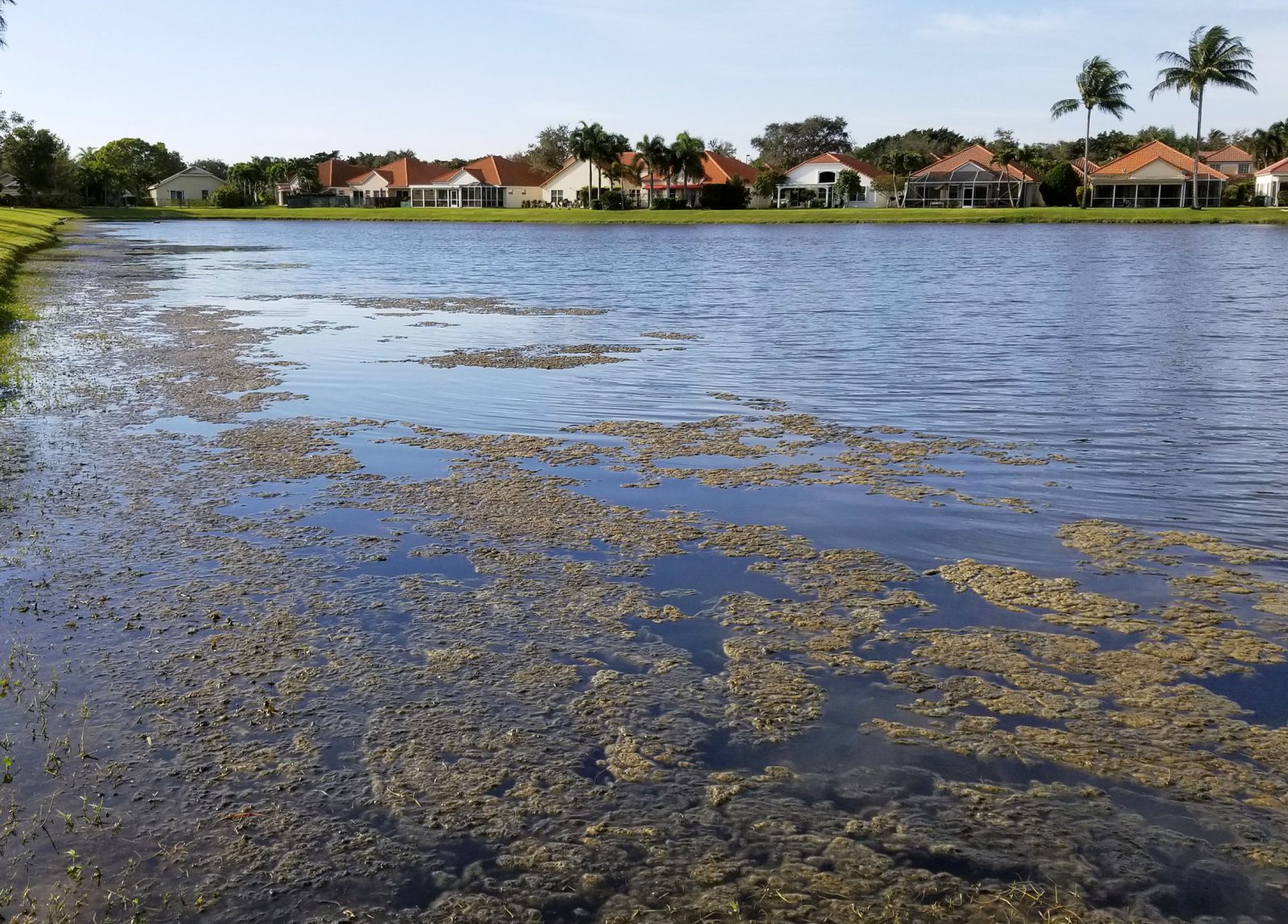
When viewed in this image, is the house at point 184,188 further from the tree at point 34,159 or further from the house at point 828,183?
the house at point 828,183

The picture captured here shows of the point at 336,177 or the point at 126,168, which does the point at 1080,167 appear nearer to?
the point at 336,177

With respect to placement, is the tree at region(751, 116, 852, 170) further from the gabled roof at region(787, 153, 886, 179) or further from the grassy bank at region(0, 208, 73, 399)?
the grassy bank at region(0, 208, 73, 399)

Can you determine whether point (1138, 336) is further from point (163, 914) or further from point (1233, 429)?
point (163, 914)

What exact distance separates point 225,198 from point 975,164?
97.4 meters

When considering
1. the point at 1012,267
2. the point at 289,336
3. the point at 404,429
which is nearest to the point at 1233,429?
the point at 404,429

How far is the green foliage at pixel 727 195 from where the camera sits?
399ft

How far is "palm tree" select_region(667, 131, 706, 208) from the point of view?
117 meters

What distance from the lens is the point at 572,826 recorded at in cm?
537

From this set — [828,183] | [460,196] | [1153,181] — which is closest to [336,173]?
[460,196]

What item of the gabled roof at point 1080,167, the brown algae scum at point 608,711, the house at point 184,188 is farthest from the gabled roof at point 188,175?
the brown algae scum at point 608,711

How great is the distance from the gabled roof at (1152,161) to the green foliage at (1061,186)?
8.63 ft

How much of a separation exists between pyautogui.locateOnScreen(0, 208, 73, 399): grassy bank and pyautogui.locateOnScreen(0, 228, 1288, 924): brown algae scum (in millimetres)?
9682

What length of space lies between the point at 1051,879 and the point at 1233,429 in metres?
11.1

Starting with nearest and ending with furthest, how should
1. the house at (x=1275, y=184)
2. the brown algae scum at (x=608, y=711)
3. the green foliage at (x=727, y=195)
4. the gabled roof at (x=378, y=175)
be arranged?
the brown algae scum at (x=608, y=711), the house at (x=1275, y=184), the green foliage at (x=727, y=195), the gabled roof at (x=378, y=175)
